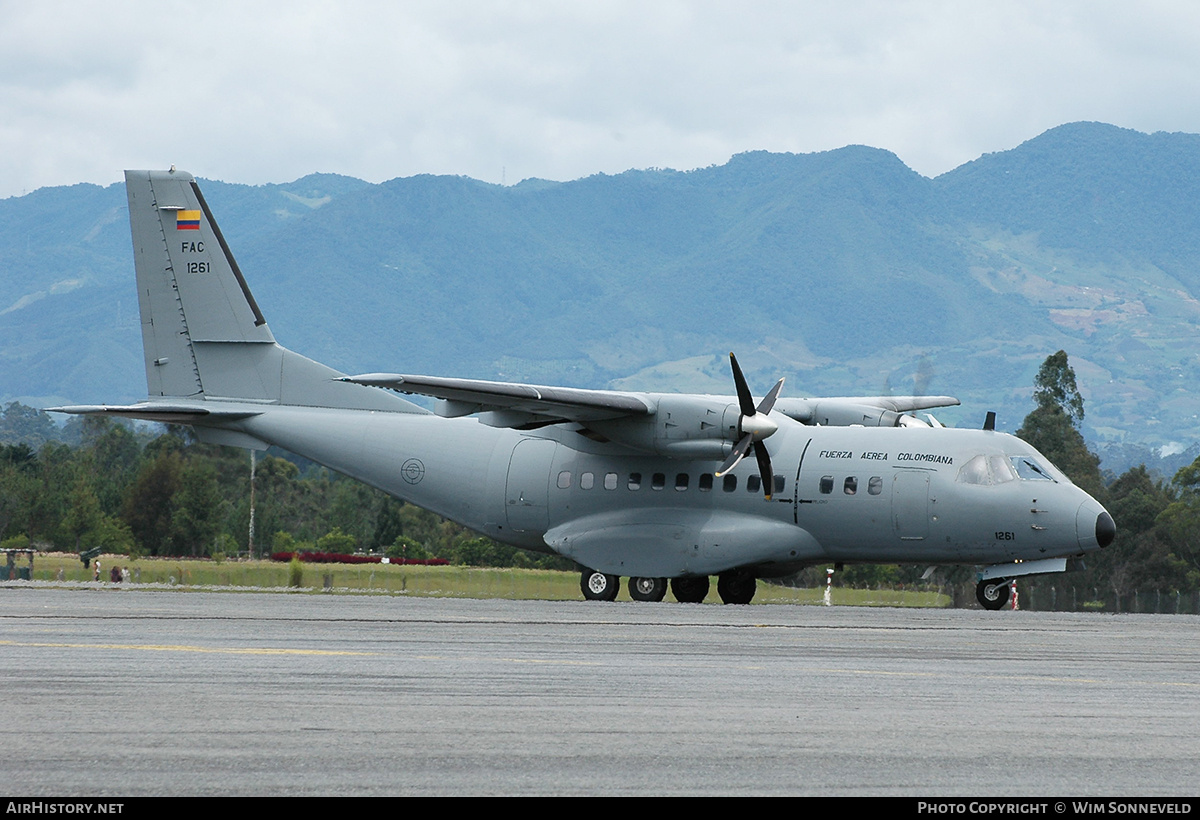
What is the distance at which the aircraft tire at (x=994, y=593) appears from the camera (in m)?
28.7

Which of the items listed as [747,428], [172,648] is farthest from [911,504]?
[172,648]

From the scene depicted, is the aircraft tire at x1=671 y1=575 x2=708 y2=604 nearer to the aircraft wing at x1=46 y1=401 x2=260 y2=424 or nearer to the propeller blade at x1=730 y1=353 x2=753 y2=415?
the propeller blade at x1=730 y1=353 x2=753 y2=415

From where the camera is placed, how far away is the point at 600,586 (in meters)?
31.2

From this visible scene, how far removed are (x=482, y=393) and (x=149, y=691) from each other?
51.6ft

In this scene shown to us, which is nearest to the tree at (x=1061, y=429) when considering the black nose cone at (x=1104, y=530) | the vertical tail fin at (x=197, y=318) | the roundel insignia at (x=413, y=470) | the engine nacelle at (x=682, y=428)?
the black nose cone at (x=1104, y=530)

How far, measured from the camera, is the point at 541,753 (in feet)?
28.2

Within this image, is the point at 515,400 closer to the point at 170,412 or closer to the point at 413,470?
the point at 413,470

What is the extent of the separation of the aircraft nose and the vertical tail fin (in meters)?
14.9

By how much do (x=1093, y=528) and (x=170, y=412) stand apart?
19261 millimetres

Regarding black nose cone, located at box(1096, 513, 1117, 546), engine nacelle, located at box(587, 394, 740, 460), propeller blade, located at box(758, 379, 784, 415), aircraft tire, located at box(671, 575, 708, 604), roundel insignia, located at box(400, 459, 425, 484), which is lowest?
aircraft tire, located at box(671, 575, 708, 604)

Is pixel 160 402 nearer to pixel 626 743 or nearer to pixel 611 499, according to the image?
pixel 611 499

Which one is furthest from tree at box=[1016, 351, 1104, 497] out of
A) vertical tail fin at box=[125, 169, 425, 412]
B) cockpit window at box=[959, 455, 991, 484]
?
vertical tail fin at box=[125, 169, 425, 412]

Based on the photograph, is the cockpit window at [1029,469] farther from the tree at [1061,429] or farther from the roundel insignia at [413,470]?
the tree at [1061,429]

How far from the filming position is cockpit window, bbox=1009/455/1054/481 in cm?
2797
